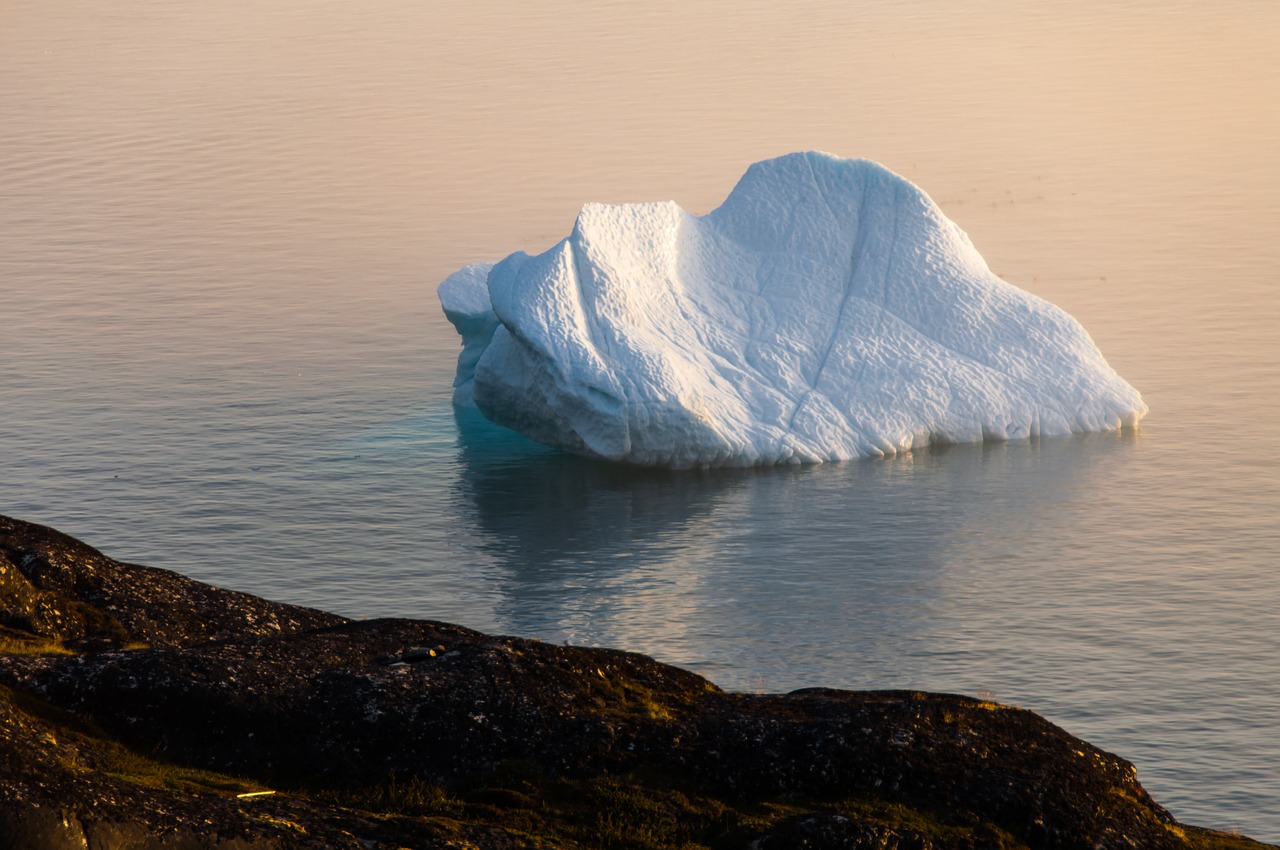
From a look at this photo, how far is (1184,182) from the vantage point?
62.5 m

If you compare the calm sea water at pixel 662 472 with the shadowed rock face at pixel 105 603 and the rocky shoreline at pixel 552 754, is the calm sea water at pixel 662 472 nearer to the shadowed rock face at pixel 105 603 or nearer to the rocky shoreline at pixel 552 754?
the rocky shoreline at pixel 552 754

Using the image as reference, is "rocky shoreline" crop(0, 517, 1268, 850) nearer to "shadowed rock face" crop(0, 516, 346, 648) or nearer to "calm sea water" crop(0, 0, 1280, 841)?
"shadowed rock face" crop(0, 516, 346, 648)

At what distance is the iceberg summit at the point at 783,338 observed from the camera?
34688mm

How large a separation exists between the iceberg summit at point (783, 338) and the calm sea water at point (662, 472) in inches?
36.8

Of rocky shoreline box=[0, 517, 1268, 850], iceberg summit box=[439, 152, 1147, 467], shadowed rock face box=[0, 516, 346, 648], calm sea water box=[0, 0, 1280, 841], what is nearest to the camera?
rocky shoreline box=[0, 517, 1268, 850]

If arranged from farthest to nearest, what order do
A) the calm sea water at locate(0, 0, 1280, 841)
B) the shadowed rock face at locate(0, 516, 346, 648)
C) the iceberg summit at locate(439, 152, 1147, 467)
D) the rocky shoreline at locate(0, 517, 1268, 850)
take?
1. the iceberg summit at locate(439, 152, 1147, 467)
2. the calm sea water at locate(0, 0, 1280, 841)
3. the shadowed rock face at locate(0, 516, 346, 648)
4. the rocky shoreline at locate(0, 517, 1268, 850)

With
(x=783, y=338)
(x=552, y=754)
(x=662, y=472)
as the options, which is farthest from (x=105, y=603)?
(x=783, y=338)

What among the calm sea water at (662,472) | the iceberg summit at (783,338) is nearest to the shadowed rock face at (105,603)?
the calm sea water at (662,472)

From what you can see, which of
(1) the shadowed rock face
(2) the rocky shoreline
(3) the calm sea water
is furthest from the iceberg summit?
(2) the rocky shoreline

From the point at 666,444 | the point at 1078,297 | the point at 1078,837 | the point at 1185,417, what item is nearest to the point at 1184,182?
the point at 1078,297

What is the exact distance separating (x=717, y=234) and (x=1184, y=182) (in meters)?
30.2

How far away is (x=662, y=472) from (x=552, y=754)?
74.6 feet

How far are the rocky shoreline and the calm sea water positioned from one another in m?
9.34

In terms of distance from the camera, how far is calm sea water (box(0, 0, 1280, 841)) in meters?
27.8
